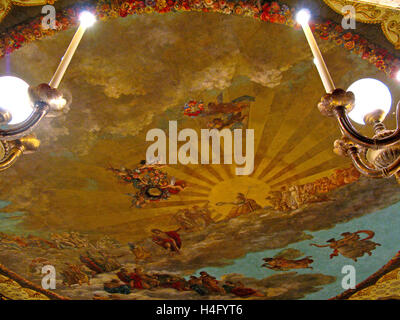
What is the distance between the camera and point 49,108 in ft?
8.78

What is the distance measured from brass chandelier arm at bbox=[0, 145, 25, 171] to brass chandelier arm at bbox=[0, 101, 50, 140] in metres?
0.31

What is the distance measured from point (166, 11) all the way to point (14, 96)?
2.11 metres

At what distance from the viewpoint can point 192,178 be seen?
5.86 m

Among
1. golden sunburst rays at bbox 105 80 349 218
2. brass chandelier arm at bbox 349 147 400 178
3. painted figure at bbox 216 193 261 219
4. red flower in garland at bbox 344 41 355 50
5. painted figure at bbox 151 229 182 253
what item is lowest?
brass chandelier arm at bbox 349 147 400 178

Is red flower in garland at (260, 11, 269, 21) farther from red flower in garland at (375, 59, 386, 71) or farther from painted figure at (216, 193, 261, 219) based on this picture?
painted figure at (216, 193, 261, 219)

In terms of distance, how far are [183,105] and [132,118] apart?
725 millimetres

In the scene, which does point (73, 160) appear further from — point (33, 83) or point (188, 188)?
point (188, 188)

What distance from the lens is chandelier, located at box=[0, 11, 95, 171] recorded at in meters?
2.57

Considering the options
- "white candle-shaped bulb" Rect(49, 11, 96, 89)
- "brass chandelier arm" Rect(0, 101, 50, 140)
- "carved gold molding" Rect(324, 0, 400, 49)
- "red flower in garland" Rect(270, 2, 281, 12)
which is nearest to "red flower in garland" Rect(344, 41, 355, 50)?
"carved gold molding" Rect(324, 0, 400, 49)

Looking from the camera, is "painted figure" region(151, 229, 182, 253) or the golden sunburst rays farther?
"painted figure" region(151, 229, 182, 253)

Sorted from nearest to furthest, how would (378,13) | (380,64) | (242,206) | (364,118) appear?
1. (364,118)
2. (378,13)
3. (380,64)
4. (242,206)

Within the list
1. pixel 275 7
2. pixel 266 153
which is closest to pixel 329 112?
pixel 275 7

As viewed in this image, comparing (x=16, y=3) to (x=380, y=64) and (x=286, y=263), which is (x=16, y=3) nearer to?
(x=380, y=64)
